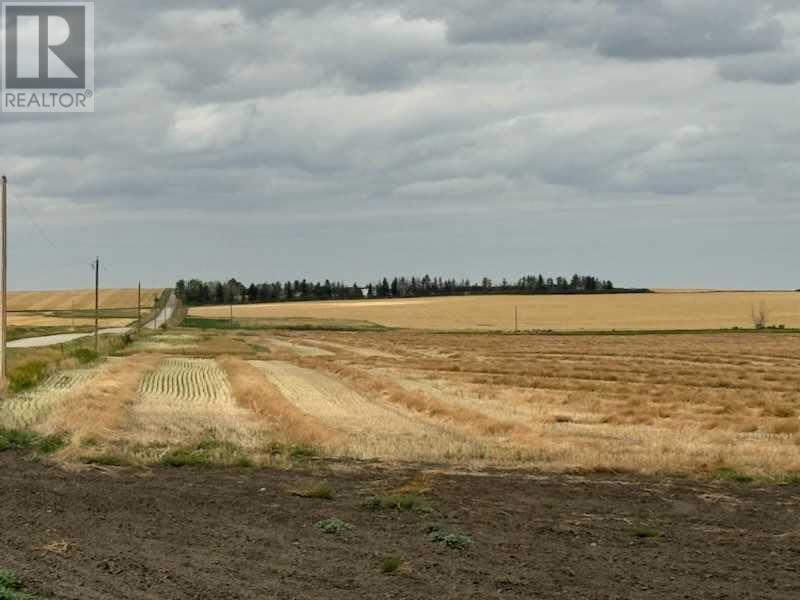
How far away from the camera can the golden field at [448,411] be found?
19422 millimetres

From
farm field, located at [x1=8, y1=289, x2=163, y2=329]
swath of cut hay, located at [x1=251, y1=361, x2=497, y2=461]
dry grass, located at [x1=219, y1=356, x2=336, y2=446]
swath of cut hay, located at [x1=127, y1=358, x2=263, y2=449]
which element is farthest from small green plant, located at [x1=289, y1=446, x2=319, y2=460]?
farm field, located at [x1=8, y1=289, x2=163, y2=329]

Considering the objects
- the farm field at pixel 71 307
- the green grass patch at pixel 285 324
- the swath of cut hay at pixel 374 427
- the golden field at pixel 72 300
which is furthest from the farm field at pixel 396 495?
the golden field at pixel 72 300

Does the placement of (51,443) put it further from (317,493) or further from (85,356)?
(85,356)

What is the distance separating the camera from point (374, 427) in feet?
85.2

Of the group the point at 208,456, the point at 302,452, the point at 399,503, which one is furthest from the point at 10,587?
the point at 302,452

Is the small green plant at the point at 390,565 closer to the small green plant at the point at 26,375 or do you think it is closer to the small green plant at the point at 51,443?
the small green plant at the point at 51,443

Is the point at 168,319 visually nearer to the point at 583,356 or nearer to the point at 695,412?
the point at 583,356

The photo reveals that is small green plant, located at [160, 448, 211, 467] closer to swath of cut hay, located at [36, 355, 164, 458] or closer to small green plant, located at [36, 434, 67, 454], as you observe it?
swath of cut hay, located at [36, 355, 164, 458]

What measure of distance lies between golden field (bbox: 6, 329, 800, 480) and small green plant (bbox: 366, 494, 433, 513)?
14.8 ft

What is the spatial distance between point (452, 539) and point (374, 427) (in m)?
14.5

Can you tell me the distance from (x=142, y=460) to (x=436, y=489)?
597cm

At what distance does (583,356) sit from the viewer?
67750 mm

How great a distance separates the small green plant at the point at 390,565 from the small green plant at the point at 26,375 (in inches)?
1090

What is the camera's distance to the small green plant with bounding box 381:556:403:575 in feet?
34.1
